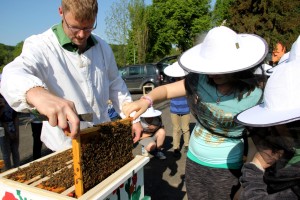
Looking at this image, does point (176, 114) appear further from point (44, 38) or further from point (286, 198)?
point (286, 198)

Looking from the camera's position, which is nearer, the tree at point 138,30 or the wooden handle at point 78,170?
the wooden handle at point 78,170

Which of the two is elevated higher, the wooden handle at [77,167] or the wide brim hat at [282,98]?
the wide brim hat at [282,98]

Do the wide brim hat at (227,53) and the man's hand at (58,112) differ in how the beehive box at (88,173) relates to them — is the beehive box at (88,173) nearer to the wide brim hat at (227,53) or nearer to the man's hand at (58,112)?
the man's hand at (58,112)

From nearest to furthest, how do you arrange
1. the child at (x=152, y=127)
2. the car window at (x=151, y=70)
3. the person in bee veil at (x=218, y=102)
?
the person in bee veil at (x=218, y=102) < the child at (x=152, y=127) < the car window at (x=151, y=70)

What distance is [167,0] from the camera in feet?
118

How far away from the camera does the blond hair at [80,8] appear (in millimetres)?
1682

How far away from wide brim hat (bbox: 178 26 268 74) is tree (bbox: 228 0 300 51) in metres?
18.2

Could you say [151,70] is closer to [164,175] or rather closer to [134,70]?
[134,70]

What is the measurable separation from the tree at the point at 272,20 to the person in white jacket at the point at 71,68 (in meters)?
18.4

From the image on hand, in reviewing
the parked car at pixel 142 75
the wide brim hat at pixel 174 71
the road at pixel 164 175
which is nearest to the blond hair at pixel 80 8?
the wide brim hat at pixel 174 71

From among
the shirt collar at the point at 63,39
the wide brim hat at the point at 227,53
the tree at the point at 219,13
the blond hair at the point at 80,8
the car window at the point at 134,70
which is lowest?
the car window at the point at 134,70

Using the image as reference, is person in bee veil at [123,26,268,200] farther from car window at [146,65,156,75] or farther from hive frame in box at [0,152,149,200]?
car window at [146,65,156,75]

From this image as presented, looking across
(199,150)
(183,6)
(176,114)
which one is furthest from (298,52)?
(183,6)

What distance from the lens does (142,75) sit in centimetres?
1527
